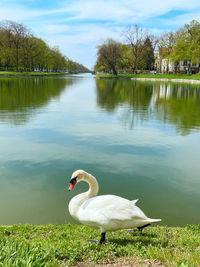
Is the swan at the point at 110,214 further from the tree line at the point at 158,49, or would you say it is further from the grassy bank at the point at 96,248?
the tree line at the point at 158,49

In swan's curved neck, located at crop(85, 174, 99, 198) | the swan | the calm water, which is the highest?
swan's curved neck, located at crop(85, 174, 99, 198)

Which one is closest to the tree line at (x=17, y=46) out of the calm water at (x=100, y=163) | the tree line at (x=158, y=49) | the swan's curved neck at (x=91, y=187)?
the tree line at (x=158, y=49)

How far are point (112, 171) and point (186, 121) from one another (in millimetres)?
12016

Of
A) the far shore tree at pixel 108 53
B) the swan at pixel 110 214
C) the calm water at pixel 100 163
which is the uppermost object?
the far shore tree at pixel 108 53

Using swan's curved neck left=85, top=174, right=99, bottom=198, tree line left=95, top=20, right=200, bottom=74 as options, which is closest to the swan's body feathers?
swan's curved neck left=85, top=174, right=99, bottom=198

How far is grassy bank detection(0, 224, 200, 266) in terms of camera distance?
4.05 metres

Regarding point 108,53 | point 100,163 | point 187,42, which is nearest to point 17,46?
point 108,53

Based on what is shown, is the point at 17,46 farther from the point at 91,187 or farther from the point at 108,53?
the point at 91,187

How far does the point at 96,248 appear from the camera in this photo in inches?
183

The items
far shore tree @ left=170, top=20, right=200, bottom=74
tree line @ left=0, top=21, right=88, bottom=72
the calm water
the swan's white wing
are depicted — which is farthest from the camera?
tree line @ left=0, top=21, right=88, bottom=72

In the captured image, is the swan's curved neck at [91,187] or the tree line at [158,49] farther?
the tree line at [158,49]

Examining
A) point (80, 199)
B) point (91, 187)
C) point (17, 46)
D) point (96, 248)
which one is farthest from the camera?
point (17, 46)

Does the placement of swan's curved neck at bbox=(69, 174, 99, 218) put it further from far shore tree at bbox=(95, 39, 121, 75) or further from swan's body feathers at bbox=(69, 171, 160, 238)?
far shore tree at bbox=(95, 39, 121, 75)

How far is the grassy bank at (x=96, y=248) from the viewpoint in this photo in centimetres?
405
